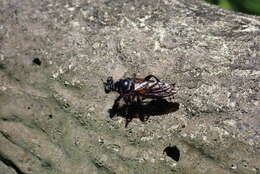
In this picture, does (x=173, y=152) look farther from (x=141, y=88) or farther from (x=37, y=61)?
(x=37, y=61)

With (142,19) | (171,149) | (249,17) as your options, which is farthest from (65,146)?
(249,17)

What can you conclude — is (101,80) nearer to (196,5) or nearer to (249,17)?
(196,5)

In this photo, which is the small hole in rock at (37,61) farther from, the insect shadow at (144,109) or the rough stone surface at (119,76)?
the insect shadow at (144,109)

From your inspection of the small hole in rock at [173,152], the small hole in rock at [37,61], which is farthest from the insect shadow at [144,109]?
the small hole in rock at [37,61]

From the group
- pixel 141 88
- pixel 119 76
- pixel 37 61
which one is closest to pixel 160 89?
pixel 141 88

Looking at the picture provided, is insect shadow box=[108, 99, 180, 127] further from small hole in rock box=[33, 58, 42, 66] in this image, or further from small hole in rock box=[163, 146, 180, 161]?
small hole in rock box=[33, 58, 42, 66]

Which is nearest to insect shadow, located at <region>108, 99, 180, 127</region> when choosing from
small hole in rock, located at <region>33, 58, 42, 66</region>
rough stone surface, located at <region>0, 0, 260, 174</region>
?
rough stone surface, located at <region>0, 0, 260, 174</region>
